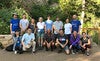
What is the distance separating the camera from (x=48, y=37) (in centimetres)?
1555

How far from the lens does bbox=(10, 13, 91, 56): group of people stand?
15.2m

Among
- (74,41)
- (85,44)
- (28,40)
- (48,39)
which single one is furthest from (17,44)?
(85,44)

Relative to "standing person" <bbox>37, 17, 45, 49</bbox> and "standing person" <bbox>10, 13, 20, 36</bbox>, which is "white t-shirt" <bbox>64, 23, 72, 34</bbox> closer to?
"standing person" <bbox>37, 17, 45, 49</bbox>

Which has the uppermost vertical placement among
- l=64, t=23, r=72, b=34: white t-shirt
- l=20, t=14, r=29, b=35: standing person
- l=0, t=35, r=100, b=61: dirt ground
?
l=20, t=14, r=29, b=35: standing person

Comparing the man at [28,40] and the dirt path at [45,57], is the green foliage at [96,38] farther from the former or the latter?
the man at [28,40]

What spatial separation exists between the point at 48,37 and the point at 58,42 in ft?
1.78

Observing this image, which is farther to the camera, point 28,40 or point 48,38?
point 48,38

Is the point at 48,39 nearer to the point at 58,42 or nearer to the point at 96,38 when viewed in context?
the point at 58,42

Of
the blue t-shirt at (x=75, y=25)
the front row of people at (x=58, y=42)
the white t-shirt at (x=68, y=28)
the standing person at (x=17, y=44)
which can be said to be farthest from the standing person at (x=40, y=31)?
the blue t-shirt at (x=75, y=25)

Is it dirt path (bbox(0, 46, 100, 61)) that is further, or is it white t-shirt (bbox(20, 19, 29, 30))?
white t-shirt (bbox(20, 19, 29, 30))

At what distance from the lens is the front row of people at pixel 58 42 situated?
1519 cm

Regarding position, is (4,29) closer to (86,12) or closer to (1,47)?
(1,47)

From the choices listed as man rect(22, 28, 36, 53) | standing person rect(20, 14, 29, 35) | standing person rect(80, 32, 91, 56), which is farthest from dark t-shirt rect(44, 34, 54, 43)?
standing person rect(80, 32, 91, 56)

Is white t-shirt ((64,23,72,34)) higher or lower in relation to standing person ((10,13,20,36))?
lower
